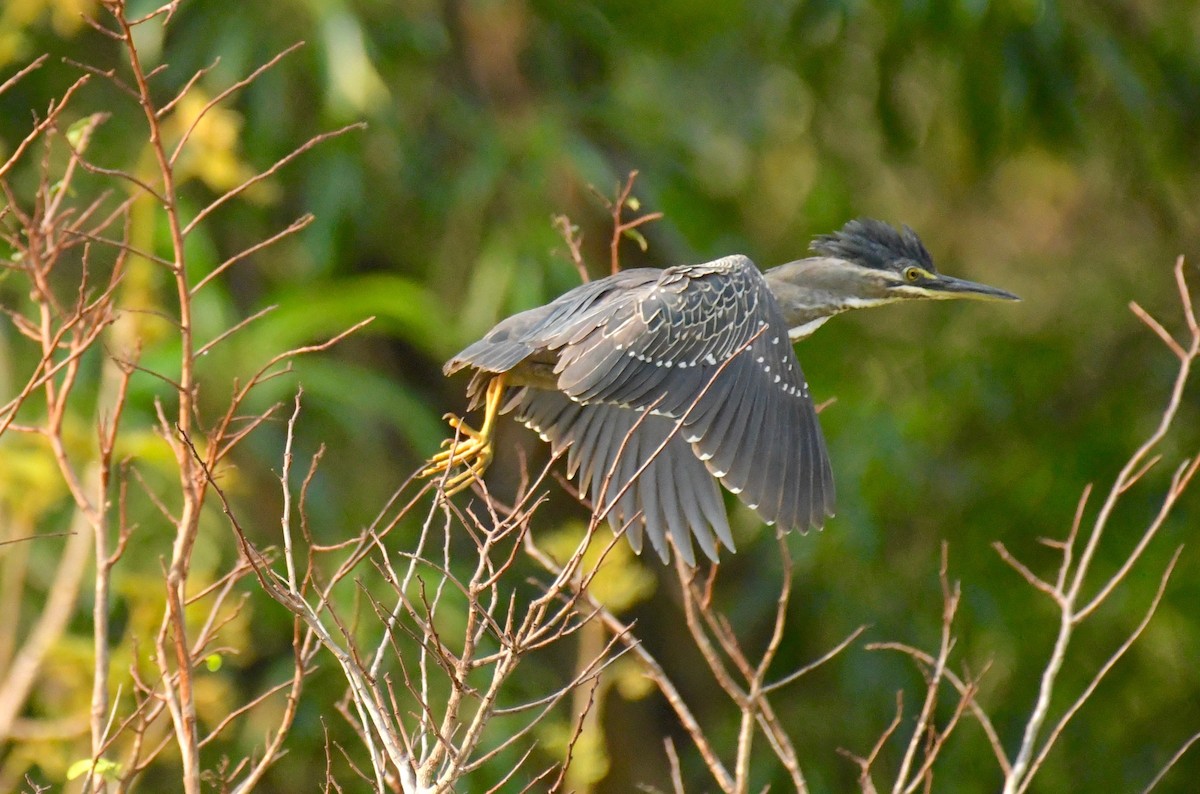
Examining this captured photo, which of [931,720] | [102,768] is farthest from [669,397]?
[102,768]

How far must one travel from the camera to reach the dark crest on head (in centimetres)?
432

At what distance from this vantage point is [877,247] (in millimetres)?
4324

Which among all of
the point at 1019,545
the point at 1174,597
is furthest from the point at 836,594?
the point at 1174,597

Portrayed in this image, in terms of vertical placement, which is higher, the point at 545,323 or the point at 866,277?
the point at 545,323

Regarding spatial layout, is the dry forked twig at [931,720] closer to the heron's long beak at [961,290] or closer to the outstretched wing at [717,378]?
the outstretched wing at [717,378]

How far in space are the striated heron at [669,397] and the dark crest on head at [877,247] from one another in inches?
19.4

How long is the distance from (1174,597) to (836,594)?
1.49 meters

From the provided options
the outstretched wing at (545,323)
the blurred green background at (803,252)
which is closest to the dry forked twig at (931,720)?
the outstretched wing at (545,323)

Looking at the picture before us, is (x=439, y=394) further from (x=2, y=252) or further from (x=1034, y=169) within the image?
(x=1034, y=169)

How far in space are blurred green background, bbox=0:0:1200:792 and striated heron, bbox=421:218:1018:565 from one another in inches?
90.8

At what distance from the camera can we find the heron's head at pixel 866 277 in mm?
4320

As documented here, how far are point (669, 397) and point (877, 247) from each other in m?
1.02

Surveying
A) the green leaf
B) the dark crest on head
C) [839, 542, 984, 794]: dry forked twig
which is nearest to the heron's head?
the dark crest on head

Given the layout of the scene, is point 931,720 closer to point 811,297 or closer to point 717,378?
point 717,378
